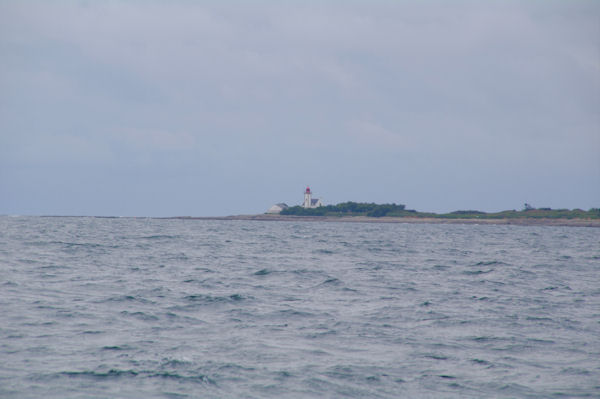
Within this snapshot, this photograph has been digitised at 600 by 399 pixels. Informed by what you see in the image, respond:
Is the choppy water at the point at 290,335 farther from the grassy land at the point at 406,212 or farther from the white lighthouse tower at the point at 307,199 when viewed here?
the white lighthouse tower at the point at 307,199

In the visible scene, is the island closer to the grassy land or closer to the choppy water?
the grassy land

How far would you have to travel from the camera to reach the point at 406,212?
7215 inches

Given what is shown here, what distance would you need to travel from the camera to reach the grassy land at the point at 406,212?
16775 cm

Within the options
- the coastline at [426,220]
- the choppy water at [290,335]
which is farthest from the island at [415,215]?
the choppy water at [290,335]

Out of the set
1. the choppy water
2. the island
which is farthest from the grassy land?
the choppy water

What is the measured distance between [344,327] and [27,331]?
7.32 m

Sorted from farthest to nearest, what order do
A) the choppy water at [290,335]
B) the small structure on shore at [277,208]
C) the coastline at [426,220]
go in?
1. the small structure on shore at [277,208]
2. the coastline at [426,220]
3. the choppy water at [290,335]

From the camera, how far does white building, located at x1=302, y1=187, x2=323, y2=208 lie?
630 feet

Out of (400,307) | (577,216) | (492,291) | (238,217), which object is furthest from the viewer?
(238,217)

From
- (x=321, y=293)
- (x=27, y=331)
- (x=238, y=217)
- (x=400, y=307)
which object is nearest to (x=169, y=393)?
(x=27, y=331)

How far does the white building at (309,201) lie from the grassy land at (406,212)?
437 cm

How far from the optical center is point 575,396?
9836 millimetres

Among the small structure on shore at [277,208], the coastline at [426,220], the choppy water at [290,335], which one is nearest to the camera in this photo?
the choppy water at [290,335]

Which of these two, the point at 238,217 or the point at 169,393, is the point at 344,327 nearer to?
the point at 169,393
